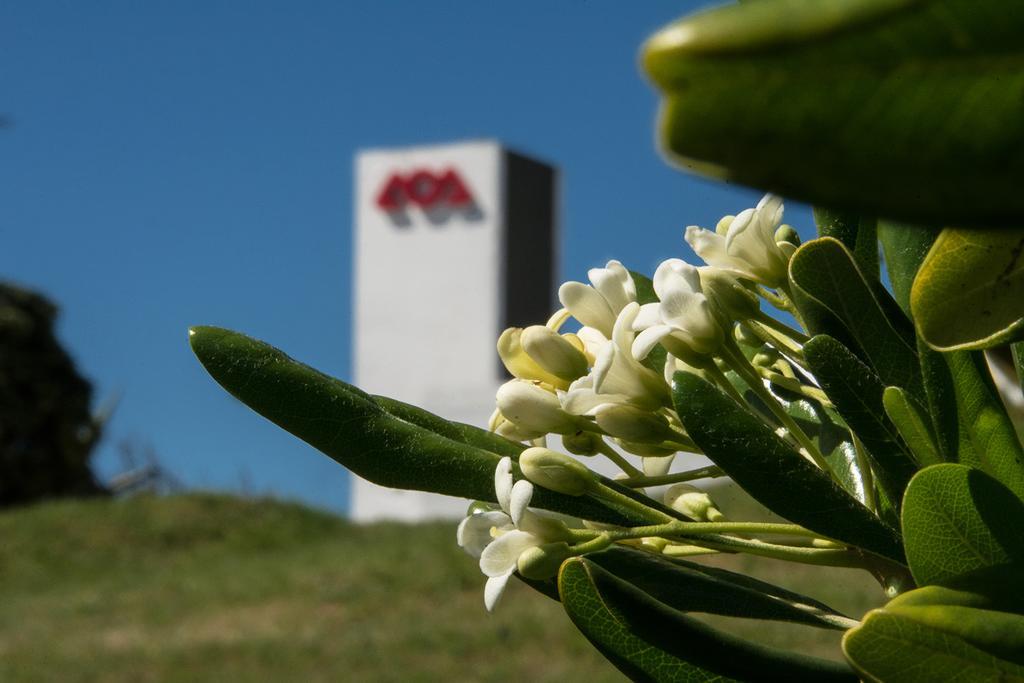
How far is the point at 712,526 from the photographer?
497 millimetres

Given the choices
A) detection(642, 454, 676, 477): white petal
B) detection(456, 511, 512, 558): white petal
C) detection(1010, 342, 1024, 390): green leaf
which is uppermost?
detection(1010, 342, 1024, 390): green leaf

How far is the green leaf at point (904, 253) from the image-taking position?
0.52m

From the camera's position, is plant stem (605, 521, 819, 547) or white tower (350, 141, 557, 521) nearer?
plant stem (605, 521, 819, 547)

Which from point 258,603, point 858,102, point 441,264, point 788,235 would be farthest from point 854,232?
point 441,264

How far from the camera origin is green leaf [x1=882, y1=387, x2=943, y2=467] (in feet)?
1.50

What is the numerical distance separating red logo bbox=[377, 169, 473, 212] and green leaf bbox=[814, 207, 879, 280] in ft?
36.8

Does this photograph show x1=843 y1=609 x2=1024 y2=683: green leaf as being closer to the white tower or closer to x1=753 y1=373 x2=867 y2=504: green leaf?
x1=753 y1=373 x2=867 y2=504: green leaf

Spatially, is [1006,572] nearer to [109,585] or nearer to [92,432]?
[109,585]

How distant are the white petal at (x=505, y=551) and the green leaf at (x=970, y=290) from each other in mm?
230

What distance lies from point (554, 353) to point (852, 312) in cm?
13

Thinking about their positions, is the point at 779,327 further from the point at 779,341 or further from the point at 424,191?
the point at 424,191

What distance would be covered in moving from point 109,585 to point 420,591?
8.74 ft

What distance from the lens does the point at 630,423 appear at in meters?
0.53

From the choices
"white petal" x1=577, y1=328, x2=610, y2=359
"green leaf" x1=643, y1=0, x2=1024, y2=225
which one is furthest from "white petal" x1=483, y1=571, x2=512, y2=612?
"green leaf" x1=643, y1=0, x2=1024, y2=225
